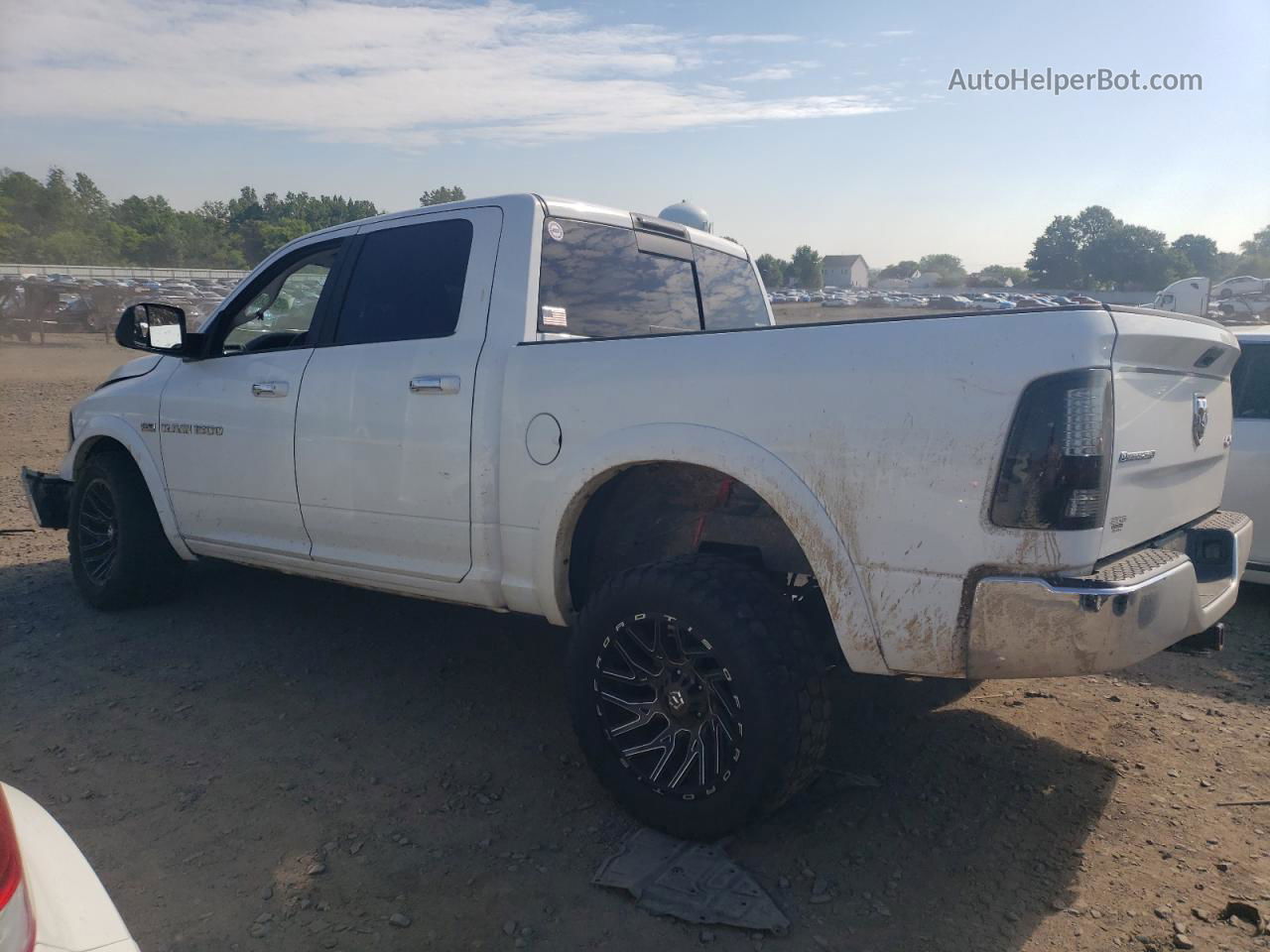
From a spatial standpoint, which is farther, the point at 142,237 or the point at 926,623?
the point at 142,237

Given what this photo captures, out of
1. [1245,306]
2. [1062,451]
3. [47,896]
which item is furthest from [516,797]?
[1245,306]

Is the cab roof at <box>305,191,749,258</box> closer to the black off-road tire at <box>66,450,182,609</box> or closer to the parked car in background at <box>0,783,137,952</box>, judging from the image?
the black off-road tire at <box>66,450,182,609</box>

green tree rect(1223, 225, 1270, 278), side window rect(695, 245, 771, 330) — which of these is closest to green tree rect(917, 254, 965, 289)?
green tree rect(1223, 225, 1270, 278)

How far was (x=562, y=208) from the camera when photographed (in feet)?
12.5

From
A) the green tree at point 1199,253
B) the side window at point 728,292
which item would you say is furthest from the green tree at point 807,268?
the side window at point 728,292

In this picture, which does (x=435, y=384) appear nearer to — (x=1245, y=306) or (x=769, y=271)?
(x=769, y=271)

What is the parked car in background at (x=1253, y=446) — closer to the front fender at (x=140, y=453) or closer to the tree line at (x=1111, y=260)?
the front fender at (x=140, y=453)

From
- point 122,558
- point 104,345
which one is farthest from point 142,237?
point 122,558

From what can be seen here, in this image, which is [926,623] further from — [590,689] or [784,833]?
[590,689]

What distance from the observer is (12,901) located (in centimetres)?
145

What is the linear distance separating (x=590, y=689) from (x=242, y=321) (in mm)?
2774

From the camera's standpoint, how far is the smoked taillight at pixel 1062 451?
2.38 meters

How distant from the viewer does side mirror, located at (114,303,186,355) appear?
4.59 meters

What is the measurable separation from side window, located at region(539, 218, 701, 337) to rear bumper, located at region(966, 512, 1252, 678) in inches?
Answer: 68.9
